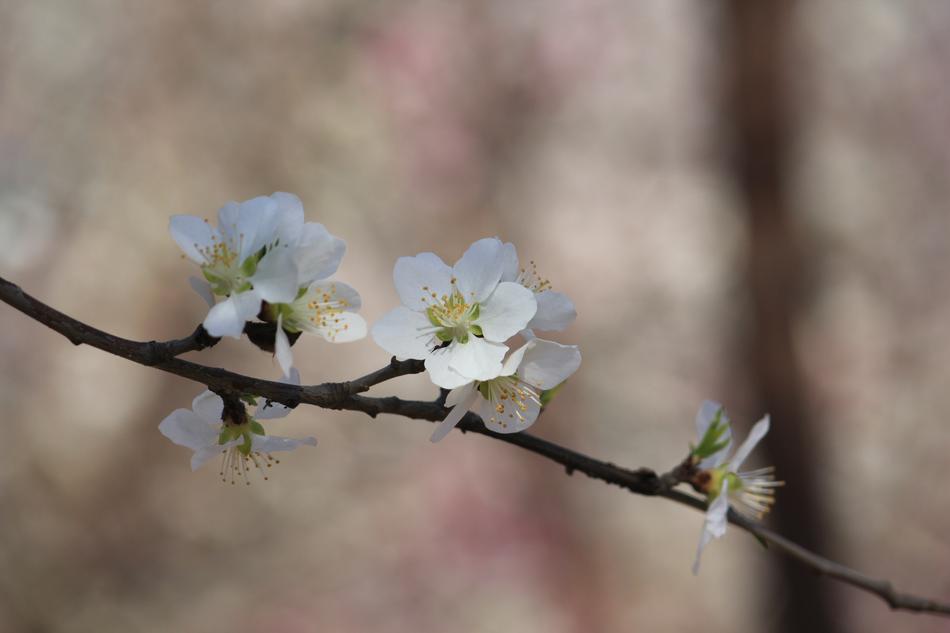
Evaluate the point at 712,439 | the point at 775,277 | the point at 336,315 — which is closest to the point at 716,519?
the point at 712,439

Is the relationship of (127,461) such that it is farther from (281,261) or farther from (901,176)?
(901,176)

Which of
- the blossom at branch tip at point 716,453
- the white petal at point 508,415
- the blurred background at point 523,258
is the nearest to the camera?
the white petal at point 508,415

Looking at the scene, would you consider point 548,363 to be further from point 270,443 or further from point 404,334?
point 270,443

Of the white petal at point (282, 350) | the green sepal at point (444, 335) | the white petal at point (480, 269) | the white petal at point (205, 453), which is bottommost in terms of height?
the white petal at point (205, 453)

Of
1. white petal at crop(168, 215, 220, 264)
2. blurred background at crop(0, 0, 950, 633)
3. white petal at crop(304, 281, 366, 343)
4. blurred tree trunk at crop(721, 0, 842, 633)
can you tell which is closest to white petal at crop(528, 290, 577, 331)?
white petal at crop(304, 281, 366, 343)

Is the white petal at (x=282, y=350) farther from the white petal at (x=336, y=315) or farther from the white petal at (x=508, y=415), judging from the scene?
the white petal at (x=508, y=415)

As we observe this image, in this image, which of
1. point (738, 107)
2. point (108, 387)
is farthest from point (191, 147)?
point (738, 107)

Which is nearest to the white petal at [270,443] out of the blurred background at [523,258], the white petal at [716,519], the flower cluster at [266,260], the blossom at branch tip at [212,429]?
the blossom at branch tip at [212,429]
